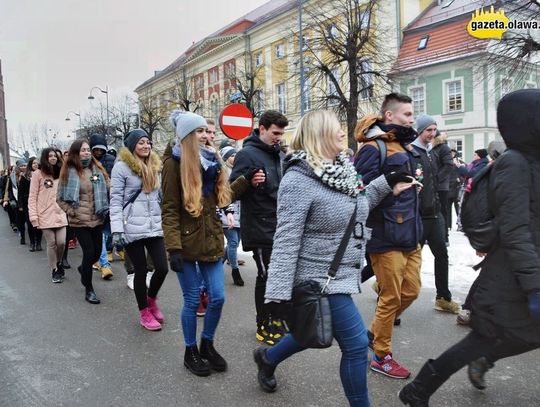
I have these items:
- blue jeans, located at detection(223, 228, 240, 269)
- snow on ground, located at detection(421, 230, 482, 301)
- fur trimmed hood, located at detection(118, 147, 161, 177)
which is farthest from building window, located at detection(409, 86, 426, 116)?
fur trimmed hood, located at detection(118, 147, 161, 177)

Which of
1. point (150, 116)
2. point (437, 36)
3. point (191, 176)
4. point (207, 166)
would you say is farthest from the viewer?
point (150, 116)

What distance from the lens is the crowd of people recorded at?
2.71 metres

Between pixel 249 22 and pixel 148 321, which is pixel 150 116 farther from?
pixel 148 321

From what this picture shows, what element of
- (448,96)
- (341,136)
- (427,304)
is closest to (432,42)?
(448,96)

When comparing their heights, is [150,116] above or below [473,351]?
above

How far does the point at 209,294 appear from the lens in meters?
3.85

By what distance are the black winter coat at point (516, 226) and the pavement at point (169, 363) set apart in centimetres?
86

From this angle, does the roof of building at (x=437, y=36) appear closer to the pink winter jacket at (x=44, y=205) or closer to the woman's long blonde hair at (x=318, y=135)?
the pink winter jacket at (x=44, y=205)

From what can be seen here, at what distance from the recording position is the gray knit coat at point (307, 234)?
8.98 feet

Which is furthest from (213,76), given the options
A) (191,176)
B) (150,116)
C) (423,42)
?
(191,176)

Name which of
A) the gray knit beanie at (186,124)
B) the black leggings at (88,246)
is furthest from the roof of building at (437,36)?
the gray knit beanie at (186,124)

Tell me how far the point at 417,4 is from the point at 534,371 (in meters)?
35.7

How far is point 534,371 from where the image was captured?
3.76 m

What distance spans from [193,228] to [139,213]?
1.26m
